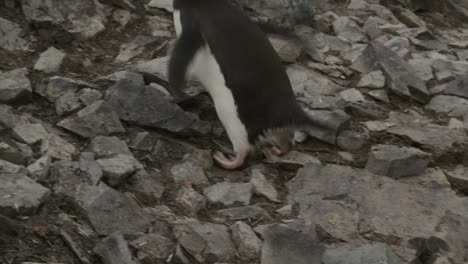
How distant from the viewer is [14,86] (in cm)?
345

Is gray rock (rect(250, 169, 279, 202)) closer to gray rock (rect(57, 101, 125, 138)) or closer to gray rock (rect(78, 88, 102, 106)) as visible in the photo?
gray rock (rect(57, 101, 125, 138))

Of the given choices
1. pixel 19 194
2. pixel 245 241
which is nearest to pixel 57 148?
pixel 19 194

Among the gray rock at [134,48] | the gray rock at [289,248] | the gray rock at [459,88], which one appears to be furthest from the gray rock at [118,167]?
the gray rock at [459,88]

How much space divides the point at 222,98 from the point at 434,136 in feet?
3.41

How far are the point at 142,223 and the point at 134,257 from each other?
8.8 inches

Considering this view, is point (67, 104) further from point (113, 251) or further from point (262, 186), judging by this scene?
point (113, 251)

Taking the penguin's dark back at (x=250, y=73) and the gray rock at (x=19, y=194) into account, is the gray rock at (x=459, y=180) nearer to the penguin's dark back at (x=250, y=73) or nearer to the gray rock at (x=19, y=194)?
the penguin's dark back at (x=250, y=73)

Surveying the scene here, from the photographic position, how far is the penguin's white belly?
11.2ft

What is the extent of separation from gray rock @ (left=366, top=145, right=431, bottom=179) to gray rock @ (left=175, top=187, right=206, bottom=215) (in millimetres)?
821

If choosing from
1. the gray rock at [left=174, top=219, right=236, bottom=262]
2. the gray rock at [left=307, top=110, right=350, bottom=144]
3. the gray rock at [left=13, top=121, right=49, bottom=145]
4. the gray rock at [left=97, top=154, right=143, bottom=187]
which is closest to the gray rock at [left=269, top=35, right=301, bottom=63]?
the gray rock at [left=307, top=110, right=350, bottom=144]

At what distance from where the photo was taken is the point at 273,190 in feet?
10.7

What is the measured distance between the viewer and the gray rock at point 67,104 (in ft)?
11.4

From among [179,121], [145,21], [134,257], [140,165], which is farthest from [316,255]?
[145,21]

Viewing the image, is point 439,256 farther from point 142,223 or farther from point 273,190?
point 142,223
